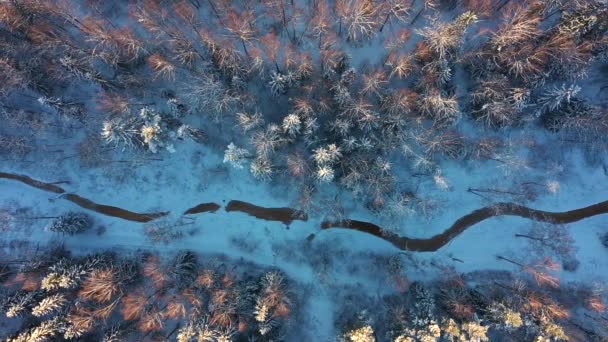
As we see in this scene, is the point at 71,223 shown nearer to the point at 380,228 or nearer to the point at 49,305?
the point at 49,305

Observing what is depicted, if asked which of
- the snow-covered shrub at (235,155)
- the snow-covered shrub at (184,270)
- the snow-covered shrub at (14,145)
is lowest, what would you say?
the snow-covered shrub at (184,270)

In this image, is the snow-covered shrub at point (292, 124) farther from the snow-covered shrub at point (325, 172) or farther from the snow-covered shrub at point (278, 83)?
the snow-covered shrub at point (325, 172)

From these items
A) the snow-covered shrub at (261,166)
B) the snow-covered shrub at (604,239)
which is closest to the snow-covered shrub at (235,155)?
the snow-covered shrub at (261,166)

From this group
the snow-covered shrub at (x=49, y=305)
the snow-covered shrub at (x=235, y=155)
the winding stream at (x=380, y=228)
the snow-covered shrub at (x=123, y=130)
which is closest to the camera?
the snow-covered shrub at (x=123, y=130)

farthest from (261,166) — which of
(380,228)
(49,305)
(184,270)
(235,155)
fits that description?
(49,305)

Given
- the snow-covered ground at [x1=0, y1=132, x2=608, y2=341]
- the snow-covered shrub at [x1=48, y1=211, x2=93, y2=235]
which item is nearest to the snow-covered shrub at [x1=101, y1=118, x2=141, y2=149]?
the snow-covered ground at [x1=0, y1=132, x2=608, y2=341]

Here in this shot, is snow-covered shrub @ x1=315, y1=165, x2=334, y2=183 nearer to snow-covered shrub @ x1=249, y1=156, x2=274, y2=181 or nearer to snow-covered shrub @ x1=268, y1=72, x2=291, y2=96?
snow-covered shrub @ x1=249, y1=156, x2=274, y2=181
